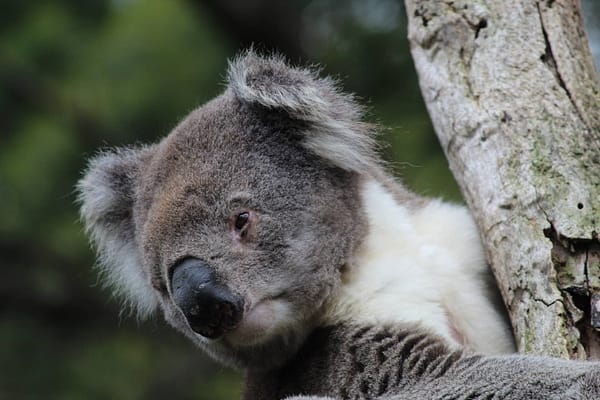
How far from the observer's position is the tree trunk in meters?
3.22

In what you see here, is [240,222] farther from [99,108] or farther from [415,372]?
[99,108]

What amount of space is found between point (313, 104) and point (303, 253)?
62 centimetres

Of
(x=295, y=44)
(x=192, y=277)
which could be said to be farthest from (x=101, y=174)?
(x=295, y=44)

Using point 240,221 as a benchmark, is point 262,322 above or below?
below

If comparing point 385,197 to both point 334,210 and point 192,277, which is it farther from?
point 192,277

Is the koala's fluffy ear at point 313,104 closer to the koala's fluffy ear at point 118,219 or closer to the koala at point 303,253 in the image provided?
the koala at point 303,253

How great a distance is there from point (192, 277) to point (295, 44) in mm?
4733

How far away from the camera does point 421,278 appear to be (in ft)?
12.7

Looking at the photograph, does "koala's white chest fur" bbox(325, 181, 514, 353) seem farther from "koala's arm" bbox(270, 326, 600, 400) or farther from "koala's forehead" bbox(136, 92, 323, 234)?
"koala's forehead" bbox(136, 92, 323, 234)

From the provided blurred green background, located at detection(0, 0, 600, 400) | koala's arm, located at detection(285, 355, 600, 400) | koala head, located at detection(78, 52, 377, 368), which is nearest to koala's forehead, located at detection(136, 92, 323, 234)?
koala head, located at detection(78, 52, 377, 368)

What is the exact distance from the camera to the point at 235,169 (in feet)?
12.4

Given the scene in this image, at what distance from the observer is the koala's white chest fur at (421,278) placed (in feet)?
12.3

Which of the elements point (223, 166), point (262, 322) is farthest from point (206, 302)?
point (223, 166)

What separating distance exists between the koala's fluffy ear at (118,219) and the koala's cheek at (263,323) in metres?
0.82
